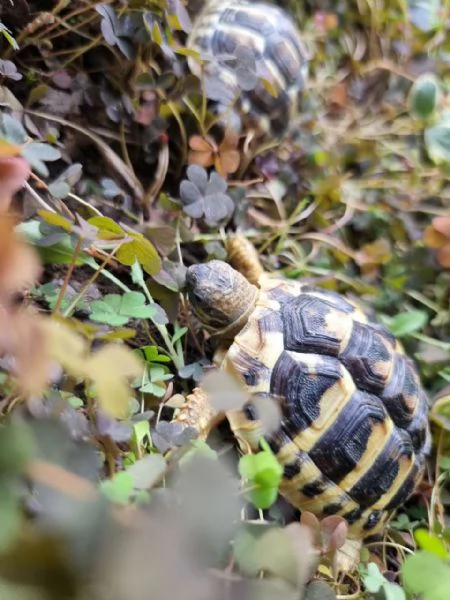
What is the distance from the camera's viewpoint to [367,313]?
135 centimetres

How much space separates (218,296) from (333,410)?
297 millimetres

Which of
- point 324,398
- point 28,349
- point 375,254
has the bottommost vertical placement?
point 324,398

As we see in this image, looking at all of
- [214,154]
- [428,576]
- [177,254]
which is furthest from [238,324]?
[428,576]

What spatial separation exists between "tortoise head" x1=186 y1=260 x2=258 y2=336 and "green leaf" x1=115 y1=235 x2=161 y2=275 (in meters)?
0.18

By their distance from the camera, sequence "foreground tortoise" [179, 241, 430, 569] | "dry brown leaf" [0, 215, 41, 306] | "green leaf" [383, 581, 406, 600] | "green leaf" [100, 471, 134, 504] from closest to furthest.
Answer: "dry brown leaf" [0, 215, 41, 306] < "green leaf" [100, 471, 134, 504] < "green leaf" [383, 581, 406, 600] < "foreground tortoise" [179, 241, 430, 569]

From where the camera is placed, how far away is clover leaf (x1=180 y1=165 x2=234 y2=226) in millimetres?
1219

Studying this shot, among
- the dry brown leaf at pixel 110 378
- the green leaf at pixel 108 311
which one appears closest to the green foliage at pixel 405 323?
the green leaf at pixel 108 311

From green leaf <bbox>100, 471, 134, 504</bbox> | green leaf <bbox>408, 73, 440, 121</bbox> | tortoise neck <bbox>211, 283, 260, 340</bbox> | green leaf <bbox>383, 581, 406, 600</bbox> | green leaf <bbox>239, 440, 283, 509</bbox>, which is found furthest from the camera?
green leaf <bbox>408, 73, 440, 121</bbox>

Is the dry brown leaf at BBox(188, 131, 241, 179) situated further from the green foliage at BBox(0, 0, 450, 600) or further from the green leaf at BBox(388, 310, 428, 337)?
the green leaf at BBox(388, 310, 428, 337)

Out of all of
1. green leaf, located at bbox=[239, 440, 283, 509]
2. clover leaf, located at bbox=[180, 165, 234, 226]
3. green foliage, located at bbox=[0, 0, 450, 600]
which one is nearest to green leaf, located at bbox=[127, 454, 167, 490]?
green foliage, located at bbox=[0, 0, 450, 600]

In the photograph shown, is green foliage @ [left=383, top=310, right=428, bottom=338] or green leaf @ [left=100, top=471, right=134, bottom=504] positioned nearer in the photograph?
green leaf @ [left=100, top=471, right=134, bottom=504]

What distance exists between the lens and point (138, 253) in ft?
3.06

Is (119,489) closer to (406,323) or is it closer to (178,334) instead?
(178,334)

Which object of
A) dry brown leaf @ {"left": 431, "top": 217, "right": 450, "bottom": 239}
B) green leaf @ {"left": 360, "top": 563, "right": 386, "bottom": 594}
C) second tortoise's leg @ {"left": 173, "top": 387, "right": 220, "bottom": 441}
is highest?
dry brown leaf @ {"left": 431, "top": 217, "right": 450, "bottom": 239}
